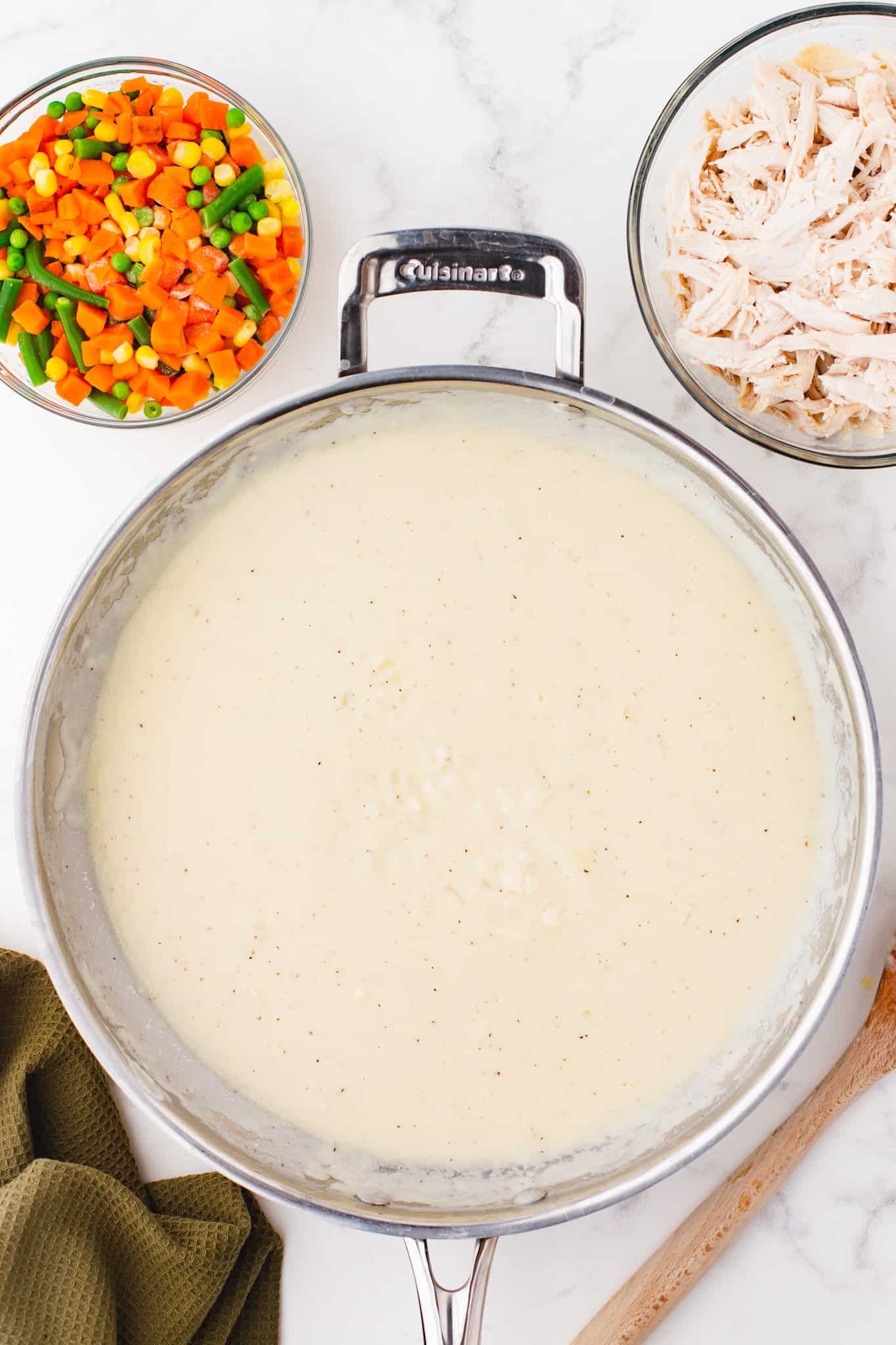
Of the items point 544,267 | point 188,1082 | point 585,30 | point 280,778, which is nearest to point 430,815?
point 280,778

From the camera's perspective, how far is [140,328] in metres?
1.29

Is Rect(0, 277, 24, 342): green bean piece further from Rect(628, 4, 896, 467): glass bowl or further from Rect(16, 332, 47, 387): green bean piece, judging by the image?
Rect(628, 4, 896, 467): glass bowl

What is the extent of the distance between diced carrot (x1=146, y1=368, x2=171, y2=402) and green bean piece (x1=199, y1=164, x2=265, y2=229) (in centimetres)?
18

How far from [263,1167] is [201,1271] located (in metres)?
0.20

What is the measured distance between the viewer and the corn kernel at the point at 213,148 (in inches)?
50.4

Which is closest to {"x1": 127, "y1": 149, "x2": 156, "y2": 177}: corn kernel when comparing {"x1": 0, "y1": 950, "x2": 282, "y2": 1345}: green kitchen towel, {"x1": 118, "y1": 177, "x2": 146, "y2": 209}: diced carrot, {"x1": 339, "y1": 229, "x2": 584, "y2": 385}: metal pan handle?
{"x1": 118, "y1": 177, "x2": 146, "y2": 209}: diced carrot

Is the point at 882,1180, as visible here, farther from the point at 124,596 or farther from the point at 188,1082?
the point at 124,596

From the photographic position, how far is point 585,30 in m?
1.35

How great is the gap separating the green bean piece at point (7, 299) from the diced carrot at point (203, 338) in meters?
0.21

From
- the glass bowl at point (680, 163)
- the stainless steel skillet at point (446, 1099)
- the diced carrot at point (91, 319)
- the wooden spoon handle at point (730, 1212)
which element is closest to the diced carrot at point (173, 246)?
the diced carrot at point (91, 319)

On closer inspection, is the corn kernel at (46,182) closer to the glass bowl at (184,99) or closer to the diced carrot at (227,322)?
the glass bowl at (184,99)

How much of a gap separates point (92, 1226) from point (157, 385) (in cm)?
101

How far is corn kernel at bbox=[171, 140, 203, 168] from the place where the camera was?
128 cm

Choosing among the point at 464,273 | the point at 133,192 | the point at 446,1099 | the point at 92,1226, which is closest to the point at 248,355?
the point at 133,192
